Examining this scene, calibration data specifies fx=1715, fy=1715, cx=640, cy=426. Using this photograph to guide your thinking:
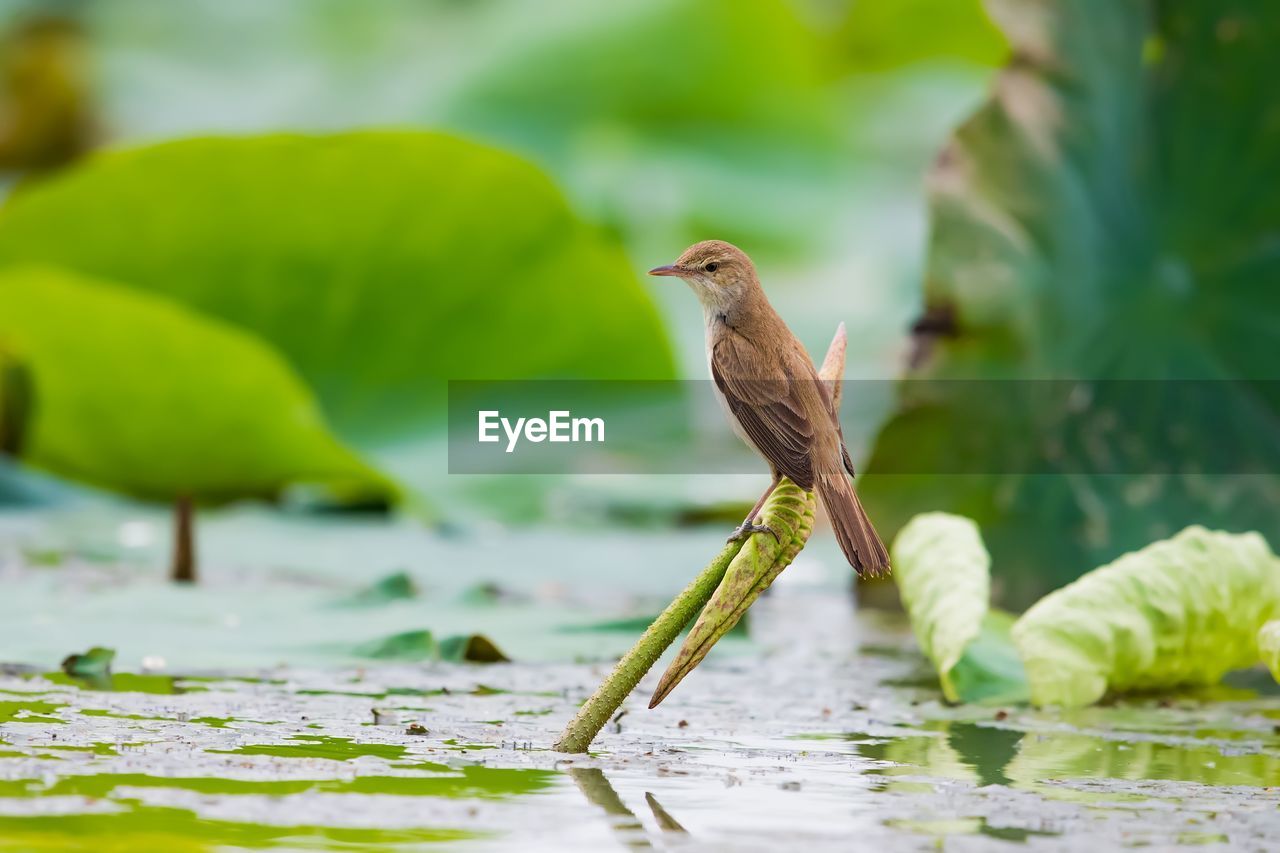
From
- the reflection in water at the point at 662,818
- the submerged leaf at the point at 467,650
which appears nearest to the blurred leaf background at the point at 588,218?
the submerged leaf at the point at 467,650

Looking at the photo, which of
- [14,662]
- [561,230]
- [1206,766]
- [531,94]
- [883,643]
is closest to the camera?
[1206,766]

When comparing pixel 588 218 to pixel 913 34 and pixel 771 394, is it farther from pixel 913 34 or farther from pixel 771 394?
pixel 771 394

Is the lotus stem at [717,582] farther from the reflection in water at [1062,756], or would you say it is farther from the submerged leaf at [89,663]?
the submerged leaf at [89,663]

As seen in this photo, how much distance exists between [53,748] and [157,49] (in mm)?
6615

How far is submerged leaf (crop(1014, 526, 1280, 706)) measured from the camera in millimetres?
2670

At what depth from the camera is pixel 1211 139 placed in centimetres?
359

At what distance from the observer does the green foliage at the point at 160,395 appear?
13.6 feet

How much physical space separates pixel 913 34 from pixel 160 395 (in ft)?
19.5

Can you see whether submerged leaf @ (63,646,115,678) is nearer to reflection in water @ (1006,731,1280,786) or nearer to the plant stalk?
the plant stalk

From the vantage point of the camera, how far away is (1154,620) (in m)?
2.74

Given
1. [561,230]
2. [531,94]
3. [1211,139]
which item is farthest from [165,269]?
[1211,139]

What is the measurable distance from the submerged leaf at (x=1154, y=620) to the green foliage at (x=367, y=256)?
2.39 meters

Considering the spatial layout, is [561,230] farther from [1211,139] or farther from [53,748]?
[53,748]

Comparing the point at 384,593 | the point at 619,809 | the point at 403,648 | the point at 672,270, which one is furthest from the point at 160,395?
the point at 619,809
